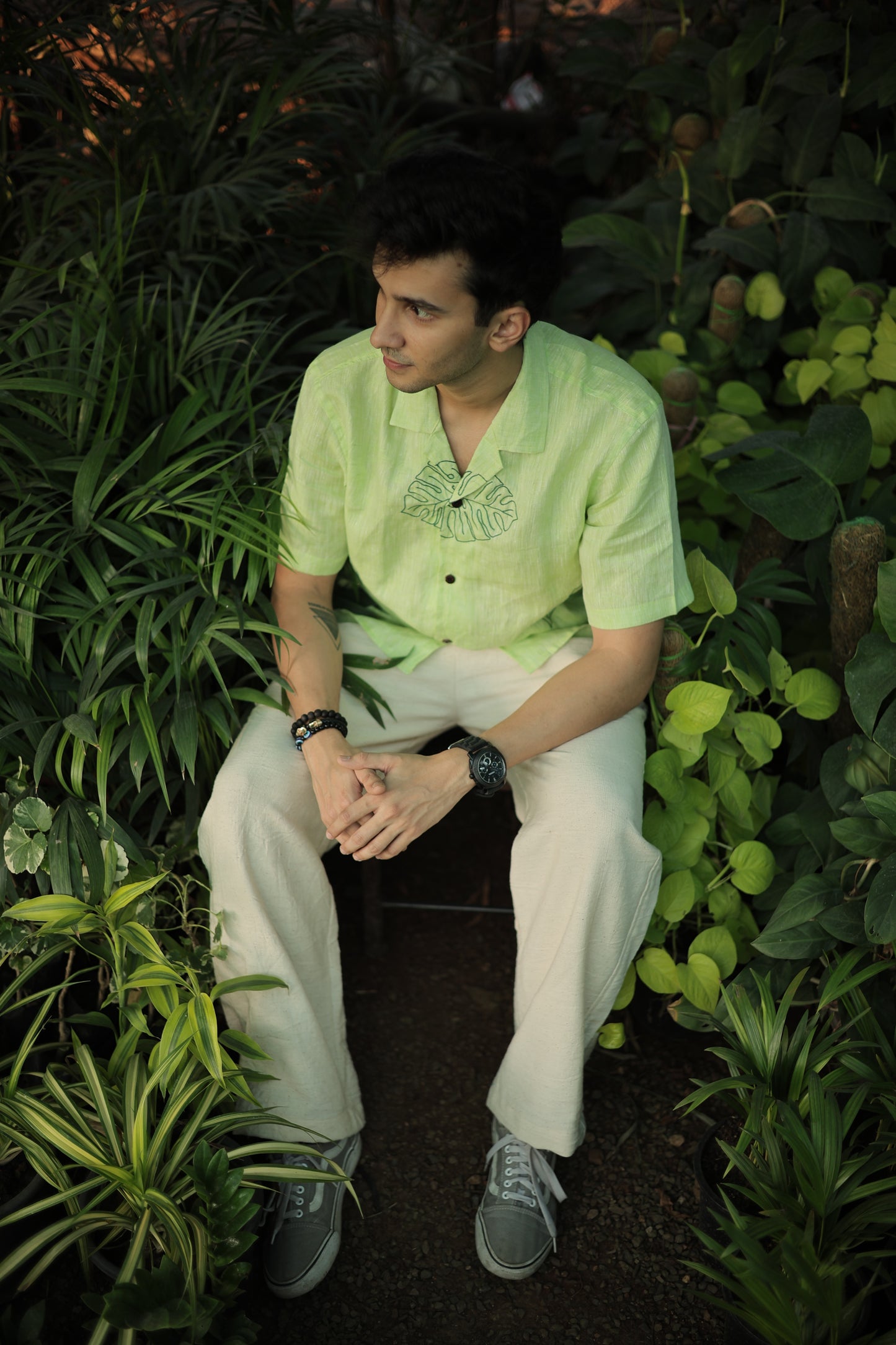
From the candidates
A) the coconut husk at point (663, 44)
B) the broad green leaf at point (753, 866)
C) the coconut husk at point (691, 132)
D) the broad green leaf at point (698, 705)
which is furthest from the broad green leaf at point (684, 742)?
the coconut husk at point (663, 44)

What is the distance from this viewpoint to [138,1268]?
1351 millimetres

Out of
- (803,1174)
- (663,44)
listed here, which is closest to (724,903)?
(803,1174)

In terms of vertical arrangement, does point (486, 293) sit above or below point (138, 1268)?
above

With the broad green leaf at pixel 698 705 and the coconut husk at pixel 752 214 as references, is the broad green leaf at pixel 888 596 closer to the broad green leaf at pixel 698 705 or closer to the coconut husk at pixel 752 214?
the broad green leaf at pixel 698 705

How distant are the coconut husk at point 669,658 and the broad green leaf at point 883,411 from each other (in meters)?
0.75

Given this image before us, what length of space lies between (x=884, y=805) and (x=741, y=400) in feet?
3.68

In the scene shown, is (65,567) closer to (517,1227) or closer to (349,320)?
(349,320)

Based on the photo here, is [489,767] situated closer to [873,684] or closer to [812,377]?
[873,684]

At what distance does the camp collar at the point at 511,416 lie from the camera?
170 centimetres

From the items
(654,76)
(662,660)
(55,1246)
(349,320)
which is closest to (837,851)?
(662,660)

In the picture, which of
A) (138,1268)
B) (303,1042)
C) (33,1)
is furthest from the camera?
(33,1)

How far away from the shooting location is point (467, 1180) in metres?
1.82

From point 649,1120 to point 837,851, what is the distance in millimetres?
582

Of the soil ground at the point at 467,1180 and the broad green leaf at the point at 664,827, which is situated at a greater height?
the broad green leaf at the point at 664,827
